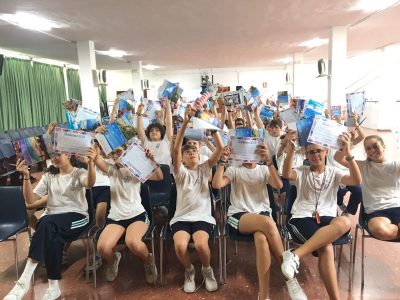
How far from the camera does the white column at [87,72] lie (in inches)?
271

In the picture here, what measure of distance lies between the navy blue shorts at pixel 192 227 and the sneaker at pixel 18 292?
1.10 meters

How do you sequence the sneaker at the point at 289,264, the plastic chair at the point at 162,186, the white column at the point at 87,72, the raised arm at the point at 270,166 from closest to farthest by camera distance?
the sneaker at the point at 289,264 < the raised arm at the point at 270,166 < the plastic chair at the point at 162,186 < the white column at the point at 87,72

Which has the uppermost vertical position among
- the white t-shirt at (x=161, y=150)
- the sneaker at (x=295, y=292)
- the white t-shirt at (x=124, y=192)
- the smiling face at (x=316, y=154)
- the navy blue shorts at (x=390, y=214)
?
the smiling face at (x=316, y=154)

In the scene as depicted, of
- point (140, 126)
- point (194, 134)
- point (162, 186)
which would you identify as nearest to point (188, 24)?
point (140, 126)

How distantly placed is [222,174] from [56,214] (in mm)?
1335

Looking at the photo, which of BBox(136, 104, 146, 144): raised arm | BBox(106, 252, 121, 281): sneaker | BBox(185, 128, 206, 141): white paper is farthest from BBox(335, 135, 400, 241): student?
BBox(136, 104, 146, 144): raised arm

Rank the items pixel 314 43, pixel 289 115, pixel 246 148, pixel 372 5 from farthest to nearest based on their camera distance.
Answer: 1. pixel 314 43
2. pixel 372 5
3. pixel 289 115
4. pixel 246 148

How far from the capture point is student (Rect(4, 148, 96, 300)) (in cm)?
231

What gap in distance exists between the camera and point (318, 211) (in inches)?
92.8

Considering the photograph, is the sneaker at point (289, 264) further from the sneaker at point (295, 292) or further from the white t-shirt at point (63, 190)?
the white t-shirt at point (63, 190)

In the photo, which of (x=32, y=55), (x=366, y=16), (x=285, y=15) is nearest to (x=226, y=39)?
(x=285, y=15)

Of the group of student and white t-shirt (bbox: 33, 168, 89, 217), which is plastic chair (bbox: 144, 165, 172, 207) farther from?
white t-shirt (bbox: 33, 168, 89, 217)

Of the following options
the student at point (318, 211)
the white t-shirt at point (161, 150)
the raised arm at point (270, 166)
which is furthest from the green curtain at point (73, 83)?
the student at point (318, 211)

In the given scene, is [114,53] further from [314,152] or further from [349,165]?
[349,165]
